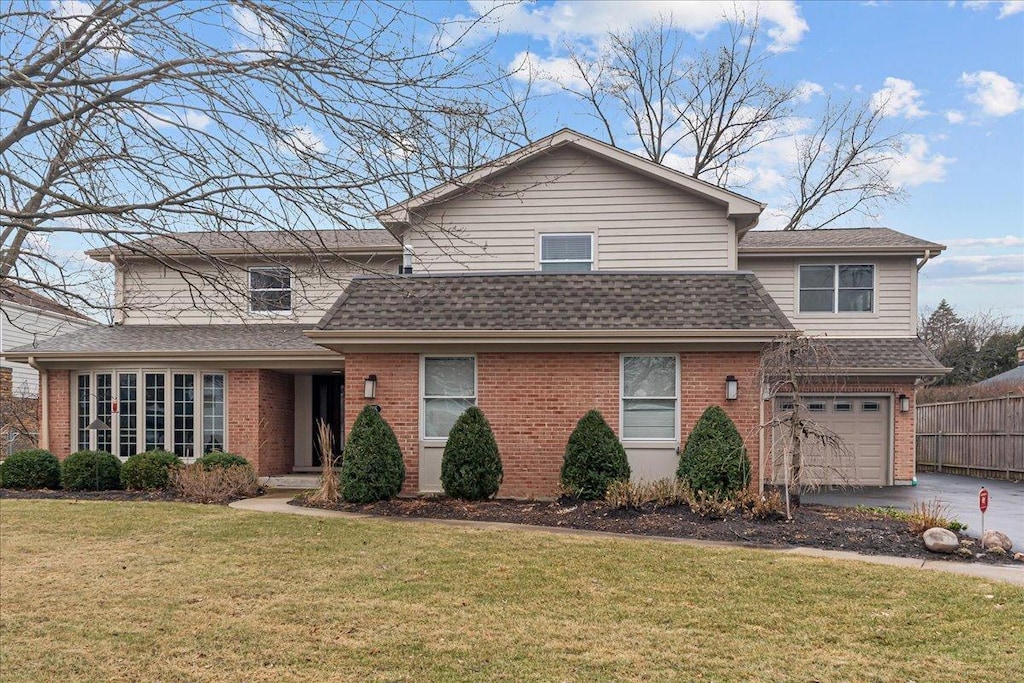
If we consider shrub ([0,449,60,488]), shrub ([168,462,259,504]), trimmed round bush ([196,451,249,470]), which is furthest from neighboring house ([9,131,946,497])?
shrub ([168,462,259,504])

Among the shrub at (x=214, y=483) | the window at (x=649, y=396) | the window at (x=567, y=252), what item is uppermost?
the window at (x=567, y=252)

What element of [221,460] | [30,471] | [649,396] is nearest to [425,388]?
[649,396]

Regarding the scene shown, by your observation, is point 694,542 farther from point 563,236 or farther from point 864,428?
point 864,428

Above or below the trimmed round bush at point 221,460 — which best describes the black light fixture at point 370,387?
above

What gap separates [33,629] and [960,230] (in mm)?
26114

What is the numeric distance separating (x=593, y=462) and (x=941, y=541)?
480 centimetres

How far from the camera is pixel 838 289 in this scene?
17703 millimetres

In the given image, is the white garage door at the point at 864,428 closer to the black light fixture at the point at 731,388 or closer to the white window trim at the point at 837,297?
the white window trim at the point at 837,297

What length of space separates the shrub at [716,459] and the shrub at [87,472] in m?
11.3

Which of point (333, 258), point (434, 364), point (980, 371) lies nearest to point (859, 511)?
point (434, 364)

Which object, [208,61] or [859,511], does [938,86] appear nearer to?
[859,511]

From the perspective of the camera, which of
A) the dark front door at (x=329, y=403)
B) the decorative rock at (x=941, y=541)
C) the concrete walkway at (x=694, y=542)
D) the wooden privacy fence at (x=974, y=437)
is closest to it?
the concrete walkway at (x=694, y=542)

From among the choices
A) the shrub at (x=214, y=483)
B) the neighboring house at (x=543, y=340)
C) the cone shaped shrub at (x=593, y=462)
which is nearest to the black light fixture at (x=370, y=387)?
the neighboring house at (x=543, y=340)

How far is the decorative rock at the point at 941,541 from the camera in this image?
28.9 ft
